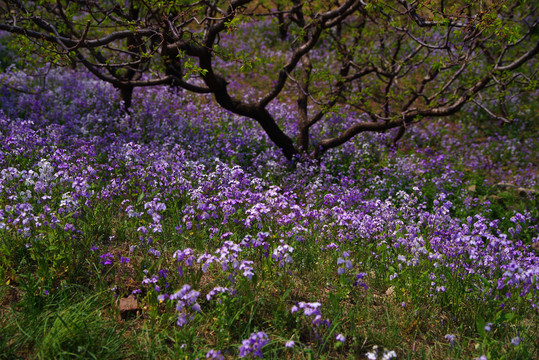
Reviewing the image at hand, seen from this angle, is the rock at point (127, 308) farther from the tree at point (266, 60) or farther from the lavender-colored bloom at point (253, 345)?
the tree at point (266, 60)

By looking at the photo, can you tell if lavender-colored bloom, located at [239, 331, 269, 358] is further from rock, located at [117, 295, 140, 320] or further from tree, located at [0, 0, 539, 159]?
tree, located at [0, 0, 539, 159]

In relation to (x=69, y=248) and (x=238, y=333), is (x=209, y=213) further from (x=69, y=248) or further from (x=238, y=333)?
(x=238, y=333)

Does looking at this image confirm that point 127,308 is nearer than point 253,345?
No

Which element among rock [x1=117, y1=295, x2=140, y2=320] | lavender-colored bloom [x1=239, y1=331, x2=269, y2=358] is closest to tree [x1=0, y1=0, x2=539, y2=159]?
rock [x1=117, y1=295, x2=140, y2=320]

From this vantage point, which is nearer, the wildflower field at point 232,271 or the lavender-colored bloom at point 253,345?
the lavender-colored bloom at point 253,345

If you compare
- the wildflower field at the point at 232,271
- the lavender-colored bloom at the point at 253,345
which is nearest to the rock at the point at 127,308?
the wildflower field at the point at 232,271

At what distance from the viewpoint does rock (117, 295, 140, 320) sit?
4098 mm

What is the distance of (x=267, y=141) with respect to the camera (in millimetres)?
9898

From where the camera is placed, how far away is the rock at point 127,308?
13.4 feet

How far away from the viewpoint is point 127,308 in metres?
4.11

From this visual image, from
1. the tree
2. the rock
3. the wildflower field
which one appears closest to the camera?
the wildflower field

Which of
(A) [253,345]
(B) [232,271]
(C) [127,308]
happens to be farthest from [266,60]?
(A) [253,345]

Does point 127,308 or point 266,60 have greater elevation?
point 266,60

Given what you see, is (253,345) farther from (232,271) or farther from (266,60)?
(266,60)
